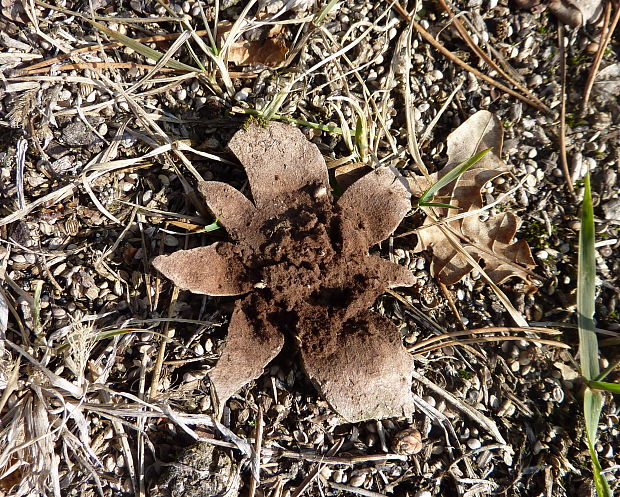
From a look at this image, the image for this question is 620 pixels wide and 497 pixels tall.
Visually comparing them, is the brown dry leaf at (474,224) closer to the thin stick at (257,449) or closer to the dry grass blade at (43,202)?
the thin stick at (257,449)

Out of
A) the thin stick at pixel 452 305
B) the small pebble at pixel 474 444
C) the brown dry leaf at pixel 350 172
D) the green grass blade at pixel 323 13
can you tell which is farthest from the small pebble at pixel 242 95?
the small pebble at pixel 474 444

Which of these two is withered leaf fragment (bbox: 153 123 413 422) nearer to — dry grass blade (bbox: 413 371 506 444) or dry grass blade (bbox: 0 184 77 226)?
dry grass blade (bbox: 413 371 506 444)

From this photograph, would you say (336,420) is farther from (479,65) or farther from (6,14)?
(6,14)

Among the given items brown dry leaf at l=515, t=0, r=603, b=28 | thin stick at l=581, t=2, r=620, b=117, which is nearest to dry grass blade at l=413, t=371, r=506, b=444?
thin stick at l=581, t=2, r=620, b=117

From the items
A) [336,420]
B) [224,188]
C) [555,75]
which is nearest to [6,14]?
[224,188]

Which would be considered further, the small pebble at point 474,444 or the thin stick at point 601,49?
the thin stick at point 601,49
